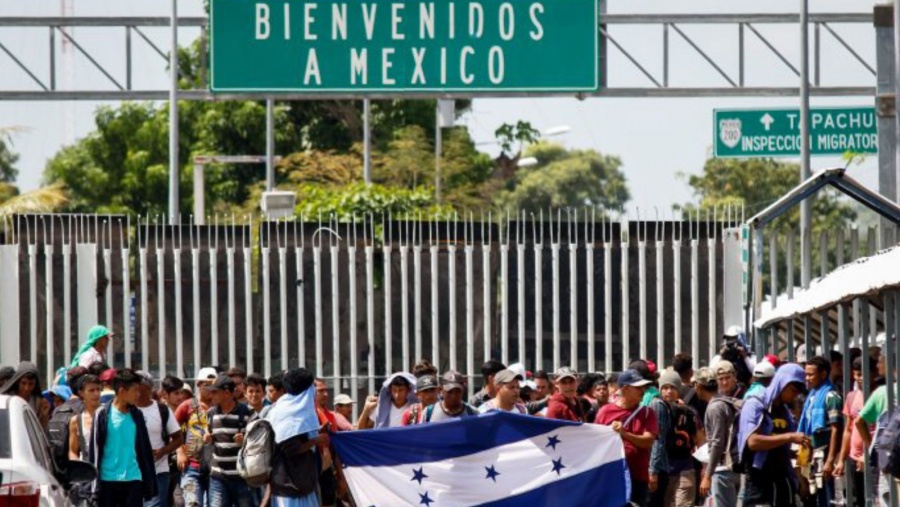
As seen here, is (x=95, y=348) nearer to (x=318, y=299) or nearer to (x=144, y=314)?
(x=144, y=314)

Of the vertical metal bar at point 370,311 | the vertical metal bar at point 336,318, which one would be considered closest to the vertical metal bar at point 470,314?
the vertical metal bar at point 370,311

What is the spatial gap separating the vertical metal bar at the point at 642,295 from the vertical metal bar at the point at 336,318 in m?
3.23

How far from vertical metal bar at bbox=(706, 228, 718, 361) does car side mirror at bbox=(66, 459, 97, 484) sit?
11991 mm

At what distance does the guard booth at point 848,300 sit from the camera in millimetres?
14781

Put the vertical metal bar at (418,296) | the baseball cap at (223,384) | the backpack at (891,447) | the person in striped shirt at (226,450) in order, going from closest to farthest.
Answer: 1. the backpack at (891,447)
2. the baseball cap at (223,384)
3. the person in striped shirt at (226,450)
4. the vertical metal bar at (418,296)

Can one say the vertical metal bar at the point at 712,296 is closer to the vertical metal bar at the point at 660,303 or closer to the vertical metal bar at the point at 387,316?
the vertical metal bar at the point at 660,303

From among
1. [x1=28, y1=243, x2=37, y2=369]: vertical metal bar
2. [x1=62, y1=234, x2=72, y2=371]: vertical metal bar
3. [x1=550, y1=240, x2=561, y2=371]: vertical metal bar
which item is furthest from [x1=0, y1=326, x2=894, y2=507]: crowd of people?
[x1=28, y1=243, x2=37, y2=369]: vertical metal bar

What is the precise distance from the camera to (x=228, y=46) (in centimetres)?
2423

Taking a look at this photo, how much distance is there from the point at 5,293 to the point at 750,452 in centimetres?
1080

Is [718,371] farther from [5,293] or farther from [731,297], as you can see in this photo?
[5,293]

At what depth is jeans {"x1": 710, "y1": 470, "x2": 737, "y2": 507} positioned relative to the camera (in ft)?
55.6

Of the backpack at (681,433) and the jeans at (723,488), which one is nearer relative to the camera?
the jeans at (723,488)

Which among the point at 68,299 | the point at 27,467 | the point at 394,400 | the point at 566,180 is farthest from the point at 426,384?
the point at 566,180

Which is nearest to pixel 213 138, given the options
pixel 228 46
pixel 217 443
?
pixel 228 46
